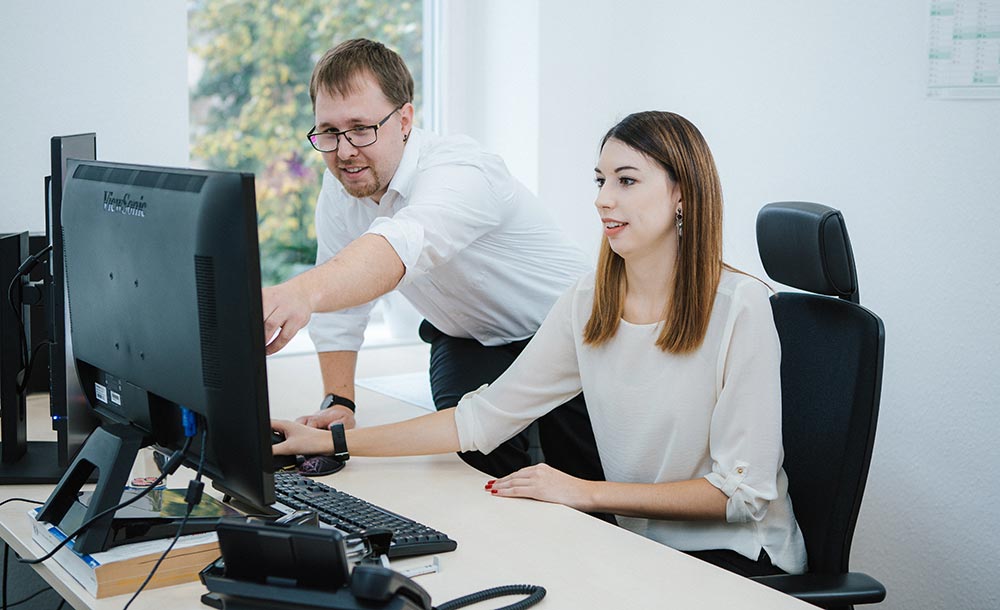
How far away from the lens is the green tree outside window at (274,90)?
2938 mm

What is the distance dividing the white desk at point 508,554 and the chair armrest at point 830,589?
0.18m

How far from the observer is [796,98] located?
246 cm

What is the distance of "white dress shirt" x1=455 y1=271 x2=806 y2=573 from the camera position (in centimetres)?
149

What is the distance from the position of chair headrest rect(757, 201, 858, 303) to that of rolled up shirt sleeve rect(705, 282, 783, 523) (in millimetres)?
116

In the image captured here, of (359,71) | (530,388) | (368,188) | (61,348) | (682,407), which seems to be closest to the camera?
(61,348)

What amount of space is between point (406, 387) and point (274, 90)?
1.23 meters

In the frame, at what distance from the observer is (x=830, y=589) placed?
133 cm

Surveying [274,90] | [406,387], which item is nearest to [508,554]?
[406,387]

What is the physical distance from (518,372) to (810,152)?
3.77ft

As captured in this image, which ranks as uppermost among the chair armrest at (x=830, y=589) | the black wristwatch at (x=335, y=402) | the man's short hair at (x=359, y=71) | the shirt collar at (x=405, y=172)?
the man's short hair at (x=359, y=71)

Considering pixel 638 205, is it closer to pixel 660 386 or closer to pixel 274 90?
pixel 660 386

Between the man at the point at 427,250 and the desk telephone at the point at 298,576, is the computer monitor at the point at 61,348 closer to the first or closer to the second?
the man at the point at 427,250

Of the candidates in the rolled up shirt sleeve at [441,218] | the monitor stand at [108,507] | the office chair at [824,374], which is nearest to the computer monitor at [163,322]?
the monitor stand at [108,507]

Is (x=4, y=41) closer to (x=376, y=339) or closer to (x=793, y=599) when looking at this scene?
(x=376, y=339)
